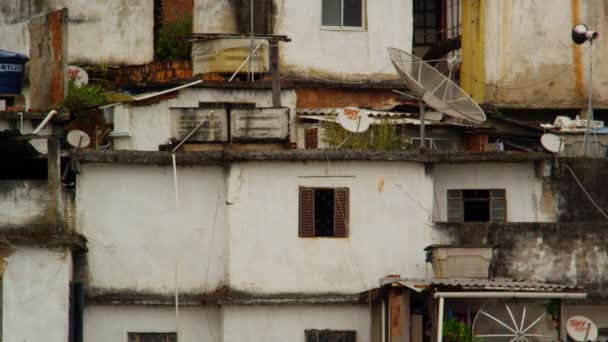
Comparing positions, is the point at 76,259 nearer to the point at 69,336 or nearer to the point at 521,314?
the point at 69,336

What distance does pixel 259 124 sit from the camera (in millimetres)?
33688

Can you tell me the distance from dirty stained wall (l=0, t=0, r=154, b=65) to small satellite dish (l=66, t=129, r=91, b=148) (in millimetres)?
7299

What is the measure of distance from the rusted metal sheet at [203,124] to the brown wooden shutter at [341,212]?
244 centimetres

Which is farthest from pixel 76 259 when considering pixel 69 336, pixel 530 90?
pixel 530 90

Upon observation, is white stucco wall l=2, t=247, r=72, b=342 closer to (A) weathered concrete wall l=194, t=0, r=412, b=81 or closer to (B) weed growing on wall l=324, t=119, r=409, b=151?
(B) weed growing on wall l=324, t=119, r=409, b=151

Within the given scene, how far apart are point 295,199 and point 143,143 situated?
495 centimetres

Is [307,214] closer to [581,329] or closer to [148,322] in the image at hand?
[148,322]

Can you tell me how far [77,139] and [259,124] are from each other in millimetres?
3352

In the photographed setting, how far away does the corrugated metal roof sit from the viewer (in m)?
30.1

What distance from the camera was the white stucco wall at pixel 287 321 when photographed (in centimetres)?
3228

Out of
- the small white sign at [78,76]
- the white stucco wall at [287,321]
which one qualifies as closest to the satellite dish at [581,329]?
the white stucco wall at [287,321]

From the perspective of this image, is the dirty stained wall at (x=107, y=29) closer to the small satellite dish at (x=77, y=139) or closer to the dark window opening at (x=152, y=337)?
the small satellite dish at (x=77, y=139)

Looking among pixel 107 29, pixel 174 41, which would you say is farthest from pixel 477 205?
pixel 107 29

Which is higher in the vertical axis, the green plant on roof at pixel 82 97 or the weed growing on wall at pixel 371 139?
the green plant on roof at pixel 82 97
